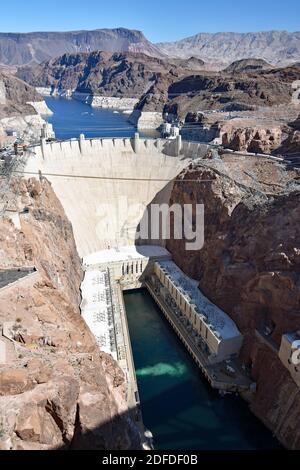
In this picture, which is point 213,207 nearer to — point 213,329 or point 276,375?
point 213,329

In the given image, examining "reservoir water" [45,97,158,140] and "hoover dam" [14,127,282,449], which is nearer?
"hoover dam" [14,127,282,449]

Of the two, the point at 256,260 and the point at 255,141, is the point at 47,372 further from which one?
the point at 255,141

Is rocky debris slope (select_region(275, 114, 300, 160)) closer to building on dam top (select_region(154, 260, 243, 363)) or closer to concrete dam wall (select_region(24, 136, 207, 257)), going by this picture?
concrete dam wall (select_region(24, 136, 207, 257))

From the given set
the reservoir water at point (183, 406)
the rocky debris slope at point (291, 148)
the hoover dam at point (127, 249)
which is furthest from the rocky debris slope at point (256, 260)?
the rocky debris slope at point (291, 148)

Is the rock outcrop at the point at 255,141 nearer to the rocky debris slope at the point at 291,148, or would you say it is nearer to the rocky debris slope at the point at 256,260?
the rocky debris slope at the point at 291,148

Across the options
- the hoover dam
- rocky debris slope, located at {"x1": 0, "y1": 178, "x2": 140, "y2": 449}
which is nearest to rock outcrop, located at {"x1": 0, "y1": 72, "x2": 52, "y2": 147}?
the hoover dam

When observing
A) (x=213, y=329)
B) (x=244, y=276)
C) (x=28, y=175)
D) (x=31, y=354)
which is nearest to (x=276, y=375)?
(x=213, y=329)
